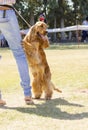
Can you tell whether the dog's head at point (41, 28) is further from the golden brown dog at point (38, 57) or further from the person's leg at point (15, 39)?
the person's leg at point (15, 39)

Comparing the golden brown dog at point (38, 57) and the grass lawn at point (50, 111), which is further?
the golden brown dog at point (38, 57)

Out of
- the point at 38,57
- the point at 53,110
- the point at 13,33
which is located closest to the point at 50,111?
the point at 53,110

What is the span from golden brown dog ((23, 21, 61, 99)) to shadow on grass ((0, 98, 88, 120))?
0.23 meters

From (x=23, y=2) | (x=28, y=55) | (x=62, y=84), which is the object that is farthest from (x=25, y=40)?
(x=23, y=2)

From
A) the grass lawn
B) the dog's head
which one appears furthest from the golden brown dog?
the grass lawn

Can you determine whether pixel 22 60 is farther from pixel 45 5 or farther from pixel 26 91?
pixel 45 5

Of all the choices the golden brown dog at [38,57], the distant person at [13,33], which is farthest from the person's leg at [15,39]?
the golden brown dog at [38,57]

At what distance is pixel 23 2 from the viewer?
37.1m

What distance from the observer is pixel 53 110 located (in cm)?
571

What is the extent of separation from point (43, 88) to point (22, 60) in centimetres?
70

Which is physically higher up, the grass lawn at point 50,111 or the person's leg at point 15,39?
the person's leg at point 15,39

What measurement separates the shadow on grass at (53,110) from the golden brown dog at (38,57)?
230 mm

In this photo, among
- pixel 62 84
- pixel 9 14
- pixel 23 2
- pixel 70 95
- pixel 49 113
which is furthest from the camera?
pixel 23 2

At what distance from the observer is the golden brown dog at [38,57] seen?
6.21 m
